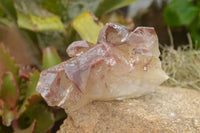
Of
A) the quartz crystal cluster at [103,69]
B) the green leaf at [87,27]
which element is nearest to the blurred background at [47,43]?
the green leaf at [87,27]

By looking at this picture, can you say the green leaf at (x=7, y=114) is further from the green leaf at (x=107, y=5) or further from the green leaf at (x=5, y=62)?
the green leaf at (x=107, y=5)

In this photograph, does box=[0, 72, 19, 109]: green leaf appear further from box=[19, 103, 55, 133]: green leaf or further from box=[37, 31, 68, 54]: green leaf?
box=[37, 31, 68, 54]: green leaf

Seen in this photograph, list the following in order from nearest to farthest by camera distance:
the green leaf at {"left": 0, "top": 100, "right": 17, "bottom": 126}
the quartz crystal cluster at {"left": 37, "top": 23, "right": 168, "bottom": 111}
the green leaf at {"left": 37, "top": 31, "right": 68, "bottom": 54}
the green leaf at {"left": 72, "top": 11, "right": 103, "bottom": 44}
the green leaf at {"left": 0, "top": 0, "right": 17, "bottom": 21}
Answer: the quartz crystal cluster at {"left": 37, "top": 23, "right": 168, "bottom": 111}, the green leaf at {"left": 0, "top": 100, "right": 17, "bottom": 126}, the green leaf at {"left": 72, "top": 11, "right": 103, "bottom": 44}, the green leaf at {"left": 37, "top": 31, "right": 68, "bottom": 54}, the green leaf at {"left": 0, "top": 0, "right": 17, "bottom": 21}

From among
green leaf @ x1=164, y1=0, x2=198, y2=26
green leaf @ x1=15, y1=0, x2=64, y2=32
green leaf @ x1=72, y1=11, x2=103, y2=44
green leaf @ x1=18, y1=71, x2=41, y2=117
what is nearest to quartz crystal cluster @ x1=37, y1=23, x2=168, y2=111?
green leaf @ x1=18, y1=71, x2=41, y2=117

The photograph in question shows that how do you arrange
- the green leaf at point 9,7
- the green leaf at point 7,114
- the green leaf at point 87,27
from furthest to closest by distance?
A: the green leaf at point 9,7
the green leaf at point 87,27
the green leaf at point 7,114

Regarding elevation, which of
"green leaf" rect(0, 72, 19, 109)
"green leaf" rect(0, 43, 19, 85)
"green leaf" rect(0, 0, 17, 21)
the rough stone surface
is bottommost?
the rough stone surface

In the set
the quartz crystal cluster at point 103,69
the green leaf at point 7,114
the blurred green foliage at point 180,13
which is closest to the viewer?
the quartz crystal cluster at point 103,69

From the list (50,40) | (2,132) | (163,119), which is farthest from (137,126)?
(50,40)

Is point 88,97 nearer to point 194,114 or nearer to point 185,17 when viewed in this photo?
point 194,114
